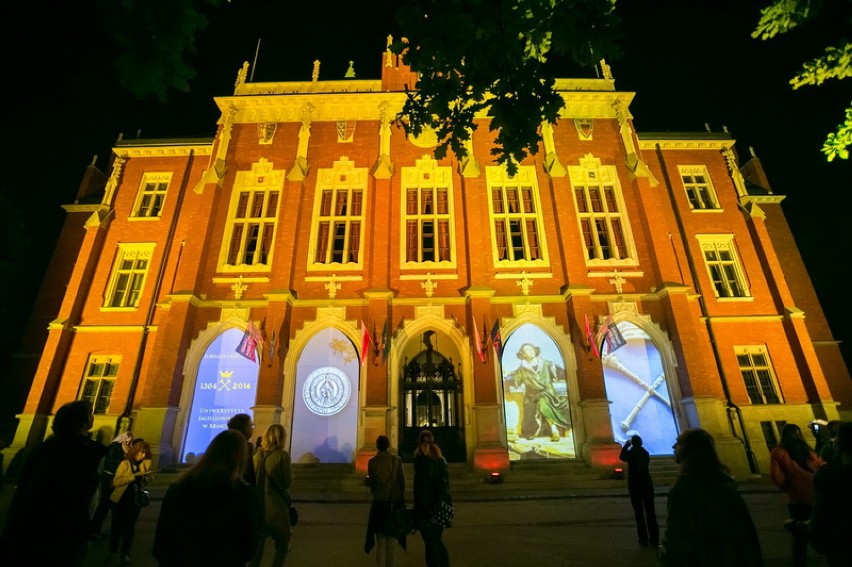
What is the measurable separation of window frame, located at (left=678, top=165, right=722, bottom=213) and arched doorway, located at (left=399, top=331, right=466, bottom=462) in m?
13.7

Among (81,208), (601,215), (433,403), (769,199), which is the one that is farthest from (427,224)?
(769,199)

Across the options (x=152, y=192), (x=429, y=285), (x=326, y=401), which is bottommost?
(x=326, y=401)

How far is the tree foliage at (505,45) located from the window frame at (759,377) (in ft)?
Answer: 54.5

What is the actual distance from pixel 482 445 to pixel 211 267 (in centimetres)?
1235

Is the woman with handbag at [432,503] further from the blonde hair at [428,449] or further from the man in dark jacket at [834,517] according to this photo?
the man in dark jacket at [834,517]

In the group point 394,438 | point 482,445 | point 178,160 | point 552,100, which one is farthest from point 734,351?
point 178,160

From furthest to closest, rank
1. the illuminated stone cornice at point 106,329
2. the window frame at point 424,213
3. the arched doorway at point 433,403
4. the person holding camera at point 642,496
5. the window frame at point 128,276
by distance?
the window frame at point 128,276 < the illuminated stone cornice at point 106,329 < the window frame at point 424,213 < the arched doorway at point 433,403 < the person holding camera at point 642,496

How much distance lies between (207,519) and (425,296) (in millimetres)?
13749

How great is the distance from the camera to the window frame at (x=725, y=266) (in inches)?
706

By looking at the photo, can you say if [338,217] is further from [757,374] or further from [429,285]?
[757,374]

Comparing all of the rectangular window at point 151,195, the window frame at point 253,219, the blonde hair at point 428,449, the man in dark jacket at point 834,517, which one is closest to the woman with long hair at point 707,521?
the man in dark jacket at point 834,517

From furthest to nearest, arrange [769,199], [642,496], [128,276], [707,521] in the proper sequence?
[769,199]
[128,276]
[642,496]
[707,521]

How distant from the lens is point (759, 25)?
692cm

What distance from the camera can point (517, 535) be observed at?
23.5ft
